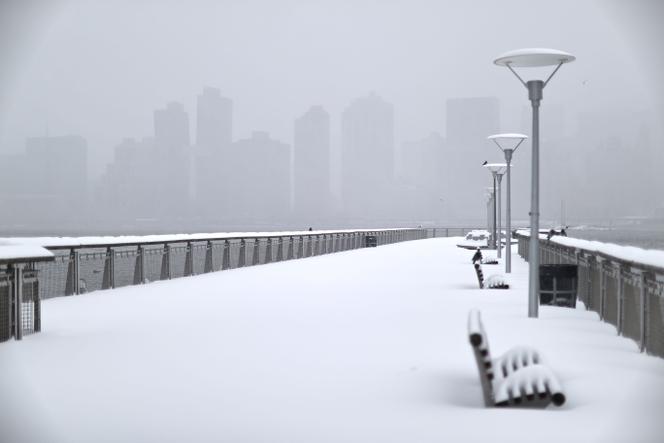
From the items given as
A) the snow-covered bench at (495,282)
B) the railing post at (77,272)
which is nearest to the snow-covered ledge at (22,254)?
the railing post at (77,272)

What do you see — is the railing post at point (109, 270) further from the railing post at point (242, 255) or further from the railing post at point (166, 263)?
the railing post at point (242, 255)

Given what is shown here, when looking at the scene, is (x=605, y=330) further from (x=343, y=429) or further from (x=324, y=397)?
(x=343, y=429)

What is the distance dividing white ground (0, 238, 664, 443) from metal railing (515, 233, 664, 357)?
10.9 inches

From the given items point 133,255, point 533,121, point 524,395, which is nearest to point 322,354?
point 524,395

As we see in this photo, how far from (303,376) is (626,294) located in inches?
213

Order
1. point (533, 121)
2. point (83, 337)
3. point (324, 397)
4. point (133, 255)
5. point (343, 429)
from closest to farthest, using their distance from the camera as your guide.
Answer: point (343, 429), point (324, 397), point (83, 337), point (533, 121), point (133, 255)

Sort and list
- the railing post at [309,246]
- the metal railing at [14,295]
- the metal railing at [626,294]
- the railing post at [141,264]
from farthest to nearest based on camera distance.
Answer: the railing post at [309,246], the railing post at [141,264], the metal railing at [14,295], the metal railing at [626,294]

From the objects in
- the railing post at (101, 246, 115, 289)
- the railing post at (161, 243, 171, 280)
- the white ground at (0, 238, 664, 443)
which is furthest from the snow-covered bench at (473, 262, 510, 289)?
the railing post at (161, 243, 171, 280)

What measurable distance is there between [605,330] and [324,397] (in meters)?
6.27

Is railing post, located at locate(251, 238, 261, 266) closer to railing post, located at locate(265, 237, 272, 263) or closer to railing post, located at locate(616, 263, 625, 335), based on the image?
railing post, located at locate(265, 237, 272, 263)

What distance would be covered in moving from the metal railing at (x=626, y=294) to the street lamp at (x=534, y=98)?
1025 mm

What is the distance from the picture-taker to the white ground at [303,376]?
5996 mm

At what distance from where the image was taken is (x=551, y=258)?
21.6m

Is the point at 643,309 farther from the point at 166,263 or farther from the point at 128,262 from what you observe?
the point at 166,263
